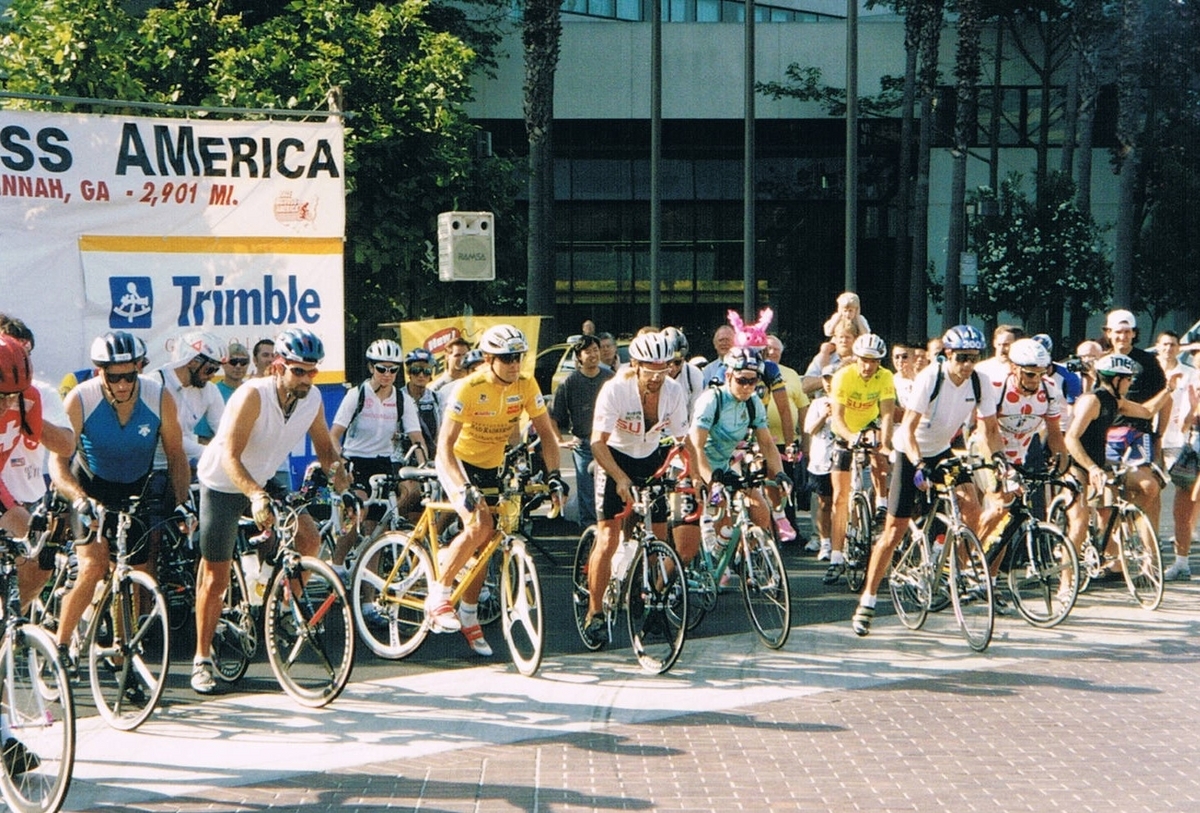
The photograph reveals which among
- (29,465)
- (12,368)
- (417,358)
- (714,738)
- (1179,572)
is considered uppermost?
(12,368)

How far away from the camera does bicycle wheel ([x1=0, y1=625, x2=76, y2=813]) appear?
18.4 ft

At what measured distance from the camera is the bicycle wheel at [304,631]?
7.58m

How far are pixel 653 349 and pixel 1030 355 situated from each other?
8.77 feet

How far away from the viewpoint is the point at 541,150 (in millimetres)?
26234

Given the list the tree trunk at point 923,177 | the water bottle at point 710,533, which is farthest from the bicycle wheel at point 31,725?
the tree trunk at point 923,177

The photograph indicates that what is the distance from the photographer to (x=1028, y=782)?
6391 mm

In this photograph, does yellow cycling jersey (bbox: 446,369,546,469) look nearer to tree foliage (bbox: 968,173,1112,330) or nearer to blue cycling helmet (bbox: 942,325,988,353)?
blue cycling helmet (bbox: 942,325,988,353)

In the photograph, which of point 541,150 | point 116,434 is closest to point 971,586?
point 116,434

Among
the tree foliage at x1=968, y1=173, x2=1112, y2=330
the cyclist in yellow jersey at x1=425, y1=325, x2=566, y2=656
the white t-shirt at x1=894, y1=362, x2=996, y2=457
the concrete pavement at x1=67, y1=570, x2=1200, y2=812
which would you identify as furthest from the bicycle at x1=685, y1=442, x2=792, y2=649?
the tree foliage at x1=968, y1=173, x2=1112, y2=330

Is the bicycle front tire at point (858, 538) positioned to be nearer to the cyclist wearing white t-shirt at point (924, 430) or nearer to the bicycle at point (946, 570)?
the bicycle at point (946, 570)

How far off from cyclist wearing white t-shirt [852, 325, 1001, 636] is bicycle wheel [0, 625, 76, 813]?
532 centimetres

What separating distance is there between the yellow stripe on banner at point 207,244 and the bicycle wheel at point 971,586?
201 inches

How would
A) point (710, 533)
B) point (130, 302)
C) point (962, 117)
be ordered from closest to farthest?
1. point (710, 533)
2. point (130, 302)
3. point (962, 117)

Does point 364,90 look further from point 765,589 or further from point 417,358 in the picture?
point 765,589
